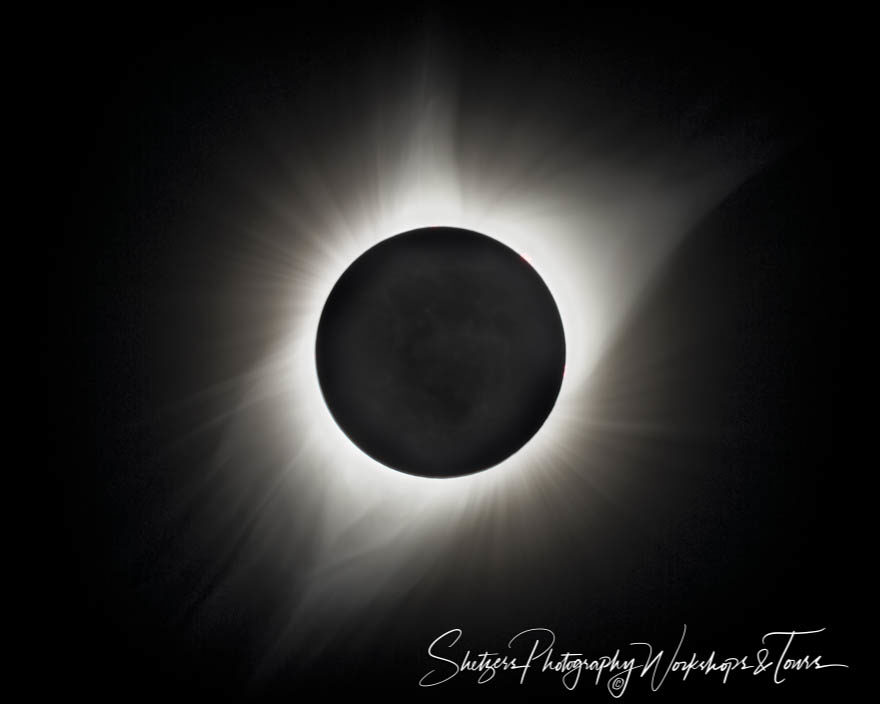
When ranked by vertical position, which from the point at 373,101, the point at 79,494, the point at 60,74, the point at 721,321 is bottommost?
the point at 79,494

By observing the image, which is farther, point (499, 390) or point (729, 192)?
point (729, 192)

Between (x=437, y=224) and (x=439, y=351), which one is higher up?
(x=437, y=224)

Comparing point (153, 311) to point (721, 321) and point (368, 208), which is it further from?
point (721, 321)

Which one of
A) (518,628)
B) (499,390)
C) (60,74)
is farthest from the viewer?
(518,628)

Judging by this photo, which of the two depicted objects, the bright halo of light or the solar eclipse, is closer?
the solar eclipse

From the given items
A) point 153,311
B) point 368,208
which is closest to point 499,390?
point 368,208

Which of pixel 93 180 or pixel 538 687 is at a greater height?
pixel 93 180

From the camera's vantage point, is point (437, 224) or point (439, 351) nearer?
point (439, 351)

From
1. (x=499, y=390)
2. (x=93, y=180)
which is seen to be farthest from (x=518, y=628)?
(x=93, y=180)

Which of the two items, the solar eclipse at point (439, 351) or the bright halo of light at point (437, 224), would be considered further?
the bright halo of light at point (437, 224)

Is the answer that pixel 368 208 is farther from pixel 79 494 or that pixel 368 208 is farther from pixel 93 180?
pixel 79 494

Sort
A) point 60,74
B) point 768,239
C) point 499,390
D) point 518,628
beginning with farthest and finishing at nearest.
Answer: point 518,628 → point 768,239 → point 60,74 → point 499,390
